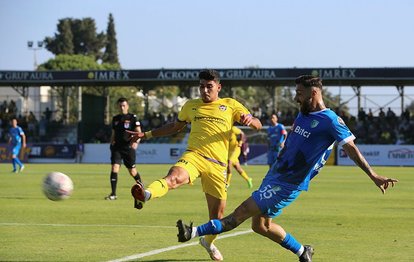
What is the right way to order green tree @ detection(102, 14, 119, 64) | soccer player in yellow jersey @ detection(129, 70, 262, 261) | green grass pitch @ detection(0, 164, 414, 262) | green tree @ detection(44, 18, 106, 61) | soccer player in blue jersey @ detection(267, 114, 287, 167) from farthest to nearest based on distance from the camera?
green tree @ detection(102, 14, 119, 64) → green tree @ detection(44, 18, 106, 61) → soccer player in blue jersey @ detection(267, 114, 287, 167) → green grass pitch @ detection(0, 164, 414, 262) → soccer player in yellow jersey @ detection(129, 70, 262, 261)

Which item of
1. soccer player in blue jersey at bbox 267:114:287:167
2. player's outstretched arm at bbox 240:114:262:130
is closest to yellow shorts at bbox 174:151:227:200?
player's outstretched arm at bbox 240:114:262:130

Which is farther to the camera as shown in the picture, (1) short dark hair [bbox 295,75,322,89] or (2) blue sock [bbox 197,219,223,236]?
(2) blue sock [bbox 197,219,223,236]

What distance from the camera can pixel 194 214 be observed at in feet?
55.0

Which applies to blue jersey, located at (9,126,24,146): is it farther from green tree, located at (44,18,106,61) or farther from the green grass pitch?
green tree, located at (44,18,106,61)

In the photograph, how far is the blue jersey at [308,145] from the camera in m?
9.09

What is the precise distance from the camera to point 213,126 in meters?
11.2

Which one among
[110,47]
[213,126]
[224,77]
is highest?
[110,47]

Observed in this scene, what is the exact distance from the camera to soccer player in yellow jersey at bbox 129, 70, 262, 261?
424 inches

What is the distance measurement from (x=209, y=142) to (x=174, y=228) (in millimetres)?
3360

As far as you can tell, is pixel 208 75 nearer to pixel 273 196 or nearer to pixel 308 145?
pixel 308 145

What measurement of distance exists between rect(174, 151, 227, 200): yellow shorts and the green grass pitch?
0.83 metres

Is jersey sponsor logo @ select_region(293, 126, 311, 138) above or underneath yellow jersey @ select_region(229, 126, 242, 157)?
above

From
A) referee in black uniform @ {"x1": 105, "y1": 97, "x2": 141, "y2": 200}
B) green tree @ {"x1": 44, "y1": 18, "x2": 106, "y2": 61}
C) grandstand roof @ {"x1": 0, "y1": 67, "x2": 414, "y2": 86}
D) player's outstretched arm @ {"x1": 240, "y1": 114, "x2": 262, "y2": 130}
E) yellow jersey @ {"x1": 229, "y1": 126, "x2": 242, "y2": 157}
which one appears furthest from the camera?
green tree @ {"x1": 44, "y1": 18, "x2": 106, "y2": 61}

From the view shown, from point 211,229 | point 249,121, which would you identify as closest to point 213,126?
point 249,121
